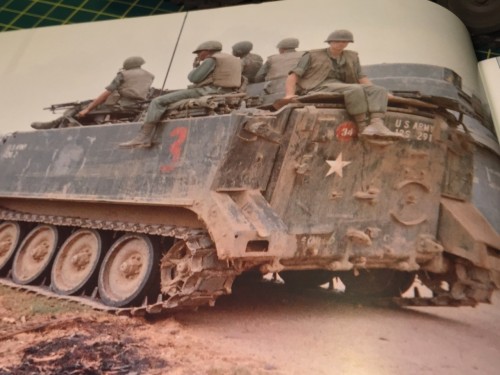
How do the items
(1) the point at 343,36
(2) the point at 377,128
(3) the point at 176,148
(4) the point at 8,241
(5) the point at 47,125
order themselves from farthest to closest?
(4) the point at 8,241
(5) the point at 47,125
(3) the point at 176,148
(2) the point at 377,128
(1) the point at 343,36

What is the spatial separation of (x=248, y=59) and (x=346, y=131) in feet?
3.51

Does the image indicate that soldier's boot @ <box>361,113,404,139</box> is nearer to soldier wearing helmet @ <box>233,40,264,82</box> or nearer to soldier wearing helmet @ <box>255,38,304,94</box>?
soldier wearing helmet @ <box>255,38,304,94</box>

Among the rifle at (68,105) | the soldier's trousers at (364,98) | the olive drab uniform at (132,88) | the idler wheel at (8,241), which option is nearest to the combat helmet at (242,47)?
the olive drab uniform at (132,88)

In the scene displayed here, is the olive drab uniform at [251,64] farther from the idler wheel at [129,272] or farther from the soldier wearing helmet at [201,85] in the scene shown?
the idler wheel at [129,272]

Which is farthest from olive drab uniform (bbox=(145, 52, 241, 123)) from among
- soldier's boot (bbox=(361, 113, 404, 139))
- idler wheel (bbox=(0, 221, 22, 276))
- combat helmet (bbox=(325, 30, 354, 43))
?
idler wheel (bbox=(0, 221, 22, 276))

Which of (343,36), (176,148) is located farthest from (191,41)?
(343,36)

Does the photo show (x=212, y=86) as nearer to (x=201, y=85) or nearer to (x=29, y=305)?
(x=201, y=85)

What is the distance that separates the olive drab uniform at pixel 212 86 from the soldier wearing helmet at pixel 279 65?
1.07ft

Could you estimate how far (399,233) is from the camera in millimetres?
3855

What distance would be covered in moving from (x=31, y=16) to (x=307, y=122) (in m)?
2.23

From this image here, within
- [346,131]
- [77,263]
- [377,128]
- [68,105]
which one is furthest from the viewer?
[77,263]

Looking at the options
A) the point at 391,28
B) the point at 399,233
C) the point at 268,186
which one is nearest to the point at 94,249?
the point at 268,186

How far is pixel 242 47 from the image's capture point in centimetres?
370

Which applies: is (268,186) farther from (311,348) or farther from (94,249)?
(94,249)
